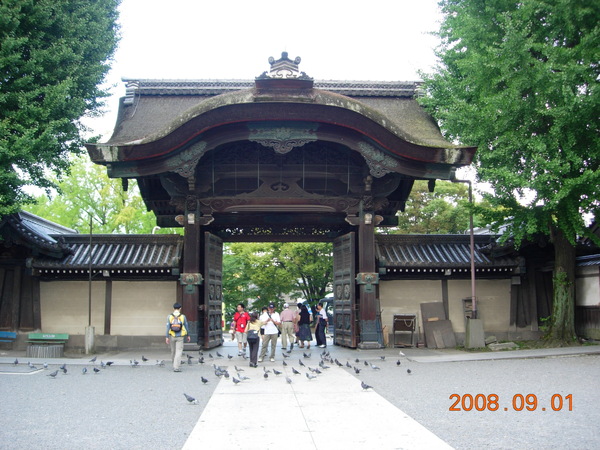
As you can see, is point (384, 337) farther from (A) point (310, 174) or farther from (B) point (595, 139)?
(B) point (595, 139)

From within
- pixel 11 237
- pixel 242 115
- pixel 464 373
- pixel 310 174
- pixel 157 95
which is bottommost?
pixel 464 373

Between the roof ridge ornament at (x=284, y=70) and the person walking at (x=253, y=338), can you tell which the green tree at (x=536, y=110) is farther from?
the person walking at (x=253, y=338)

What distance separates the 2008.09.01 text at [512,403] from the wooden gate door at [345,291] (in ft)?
23.9

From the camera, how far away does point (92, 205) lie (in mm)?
31016

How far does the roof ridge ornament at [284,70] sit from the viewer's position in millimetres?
13891

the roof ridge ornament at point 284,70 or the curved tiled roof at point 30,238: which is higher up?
the roof ridge ornament at point 284,70

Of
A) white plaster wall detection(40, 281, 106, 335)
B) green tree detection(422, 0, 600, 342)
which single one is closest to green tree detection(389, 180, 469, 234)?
green tree detection(422, 0, 600, 342)

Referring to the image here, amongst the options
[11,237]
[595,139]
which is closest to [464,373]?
[595,139]

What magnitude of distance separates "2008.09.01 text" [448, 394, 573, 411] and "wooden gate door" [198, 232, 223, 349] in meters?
8.58

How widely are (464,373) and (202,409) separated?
5.65 m

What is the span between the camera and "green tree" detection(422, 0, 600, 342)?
13.0m

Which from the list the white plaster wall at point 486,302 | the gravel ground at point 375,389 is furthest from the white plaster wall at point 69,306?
the white plaster wall at point 486,302

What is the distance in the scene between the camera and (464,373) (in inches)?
429

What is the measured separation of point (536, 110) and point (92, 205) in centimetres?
2509
